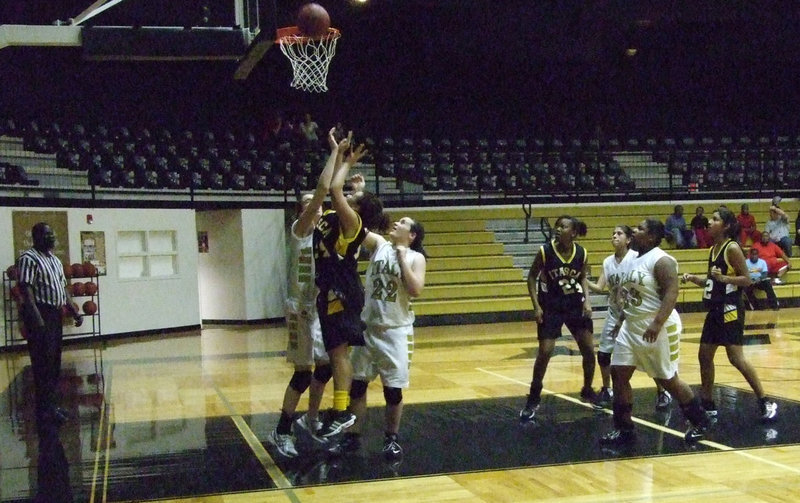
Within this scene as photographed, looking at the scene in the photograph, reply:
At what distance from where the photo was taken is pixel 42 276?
801 cm

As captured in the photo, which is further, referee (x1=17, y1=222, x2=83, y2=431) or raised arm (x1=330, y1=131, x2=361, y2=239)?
referee (x1=17, y1=222, x2=83, y2=431)

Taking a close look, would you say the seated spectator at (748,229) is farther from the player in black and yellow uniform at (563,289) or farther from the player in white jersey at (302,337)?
the player in white jersey at (302,337)

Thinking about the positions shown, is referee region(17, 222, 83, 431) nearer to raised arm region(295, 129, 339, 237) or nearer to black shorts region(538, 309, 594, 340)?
raised arm region(295, 129, 339, 237)

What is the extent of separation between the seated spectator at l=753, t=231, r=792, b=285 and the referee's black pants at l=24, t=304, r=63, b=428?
14.4 meters

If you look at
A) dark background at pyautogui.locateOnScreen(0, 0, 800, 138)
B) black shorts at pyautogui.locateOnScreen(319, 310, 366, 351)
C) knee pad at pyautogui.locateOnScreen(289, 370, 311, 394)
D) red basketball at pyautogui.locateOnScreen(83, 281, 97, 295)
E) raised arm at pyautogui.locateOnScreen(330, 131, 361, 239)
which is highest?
dark background at pyautogui.locateOnScreen(0, 0, 800, 138)

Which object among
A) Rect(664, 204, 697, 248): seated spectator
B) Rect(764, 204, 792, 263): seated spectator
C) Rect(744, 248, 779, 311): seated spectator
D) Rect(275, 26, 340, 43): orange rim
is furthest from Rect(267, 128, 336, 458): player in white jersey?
Rect(764, 204, 792, 263): seated spectator

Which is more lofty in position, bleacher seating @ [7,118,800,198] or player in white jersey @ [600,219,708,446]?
bleacher seating @ [7,118,800,198]

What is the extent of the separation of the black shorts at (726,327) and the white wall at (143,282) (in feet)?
38.2

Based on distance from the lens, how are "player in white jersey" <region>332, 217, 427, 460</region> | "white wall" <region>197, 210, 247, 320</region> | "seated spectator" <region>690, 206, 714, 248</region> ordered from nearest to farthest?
"player in white jersey" <region>332, 217, 427, 460</region> → "white wall" <region>197, 210, 247, 320</region> → "seated spectator" <region>690, 206, 714, 248</region>

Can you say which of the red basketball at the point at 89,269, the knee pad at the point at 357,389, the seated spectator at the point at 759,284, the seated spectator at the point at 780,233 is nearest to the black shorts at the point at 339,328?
the knee pad at the point at 357,389

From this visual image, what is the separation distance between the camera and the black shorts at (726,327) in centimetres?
728

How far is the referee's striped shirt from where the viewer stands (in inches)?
312

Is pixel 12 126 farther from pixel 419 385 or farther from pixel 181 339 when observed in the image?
pixel 419 385

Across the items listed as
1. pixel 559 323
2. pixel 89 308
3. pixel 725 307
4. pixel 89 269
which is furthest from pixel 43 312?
pixel 89 269
